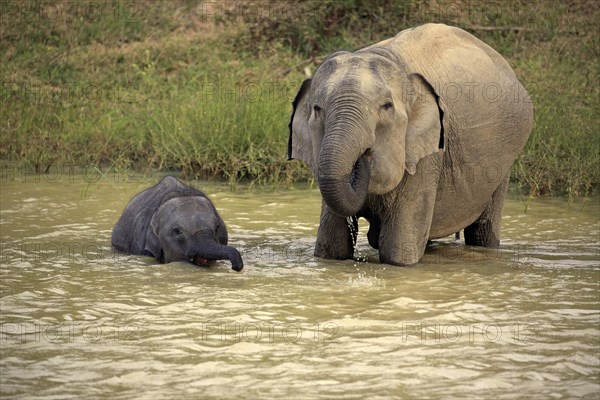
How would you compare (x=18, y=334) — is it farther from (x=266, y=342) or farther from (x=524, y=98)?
(x=524, y=98)

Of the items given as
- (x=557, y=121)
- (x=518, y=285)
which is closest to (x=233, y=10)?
(x=557, y=121)

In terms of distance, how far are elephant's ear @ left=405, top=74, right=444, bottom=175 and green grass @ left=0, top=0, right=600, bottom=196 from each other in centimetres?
393

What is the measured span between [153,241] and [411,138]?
88.9 inches

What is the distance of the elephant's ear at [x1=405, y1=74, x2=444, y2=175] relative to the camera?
26.3 feet

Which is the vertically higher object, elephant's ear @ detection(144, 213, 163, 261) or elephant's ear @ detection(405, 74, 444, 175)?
elephant's ear @ detection(405, 74, 444, 175)

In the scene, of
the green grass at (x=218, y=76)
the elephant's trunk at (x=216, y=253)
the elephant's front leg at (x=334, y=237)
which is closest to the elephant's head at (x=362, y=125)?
the elephant's front leg at (x=334, y=237)

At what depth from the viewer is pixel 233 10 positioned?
2020cm

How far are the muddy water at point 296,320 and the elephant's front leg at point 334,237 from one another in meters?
0.12

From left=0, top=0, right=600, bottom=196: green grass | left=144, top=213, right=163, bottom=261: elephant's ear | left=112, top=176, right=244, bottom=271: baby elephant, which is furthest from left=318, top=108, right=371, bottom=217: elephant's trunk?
left=0, top=0, right=600, bottom=196: green grass

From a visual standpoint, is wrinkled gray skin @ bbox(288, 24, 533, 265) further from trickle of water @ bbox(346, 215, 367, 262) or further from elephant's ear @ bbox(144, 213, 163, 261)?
elephant's ear @ bbox(144, 213, 163, 261)

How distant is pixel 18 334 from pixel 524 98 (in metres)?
4.78

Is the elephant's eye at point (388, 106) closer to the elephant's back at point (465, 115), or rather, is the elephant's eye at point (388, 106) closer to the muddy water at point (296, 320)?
the elephant's back at point (465, 115)

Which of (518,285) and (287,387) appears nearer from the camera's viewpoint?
(287,387)

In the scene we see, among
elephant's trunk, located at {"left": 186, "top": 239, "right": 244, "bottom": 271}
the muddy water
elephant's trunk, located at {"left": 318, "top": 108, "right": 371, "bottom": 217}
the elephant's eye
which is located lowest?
the muddy water
